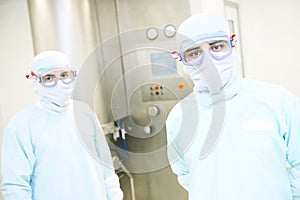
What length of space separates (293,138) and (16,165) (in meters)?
1.24

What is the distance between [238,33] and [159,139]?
101 cm

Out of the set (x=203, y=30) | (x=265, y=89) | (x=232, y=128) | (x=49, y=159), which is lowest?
(x=49, y=159)

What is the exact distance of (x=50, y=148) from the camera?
63.4 inches

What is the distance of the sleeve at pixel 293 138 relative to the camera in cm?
116

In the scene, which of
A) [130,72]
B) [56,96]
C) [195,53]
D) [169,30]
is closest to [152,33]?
[169,30]

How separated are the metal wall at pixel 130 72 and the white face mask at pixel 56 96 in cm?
25

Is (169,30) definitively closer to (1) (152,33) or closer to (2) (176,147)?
(1) (152,33)

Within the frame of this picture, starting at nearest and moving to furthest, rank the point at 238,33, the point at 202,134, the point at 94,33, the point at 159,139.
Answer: the point at 202,134 < the point at 94,33 < the point at 159,139 < the point at 238,33

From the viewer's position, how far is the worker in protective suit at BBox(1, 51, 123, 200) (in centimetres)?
156

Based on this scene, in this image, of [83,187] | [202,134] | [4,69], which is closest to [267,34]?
[202,134]

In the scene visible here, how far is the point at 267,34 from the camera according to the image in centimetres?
240

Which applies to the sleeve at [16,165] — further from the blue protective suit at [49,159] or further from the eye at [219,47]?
the eye at [219,47]

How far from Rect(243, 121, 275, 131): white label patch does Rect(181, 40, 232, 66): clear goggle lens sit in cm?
27

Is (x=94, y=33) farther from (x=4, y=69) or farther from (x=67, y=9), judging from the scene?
(x=4, y=69)
